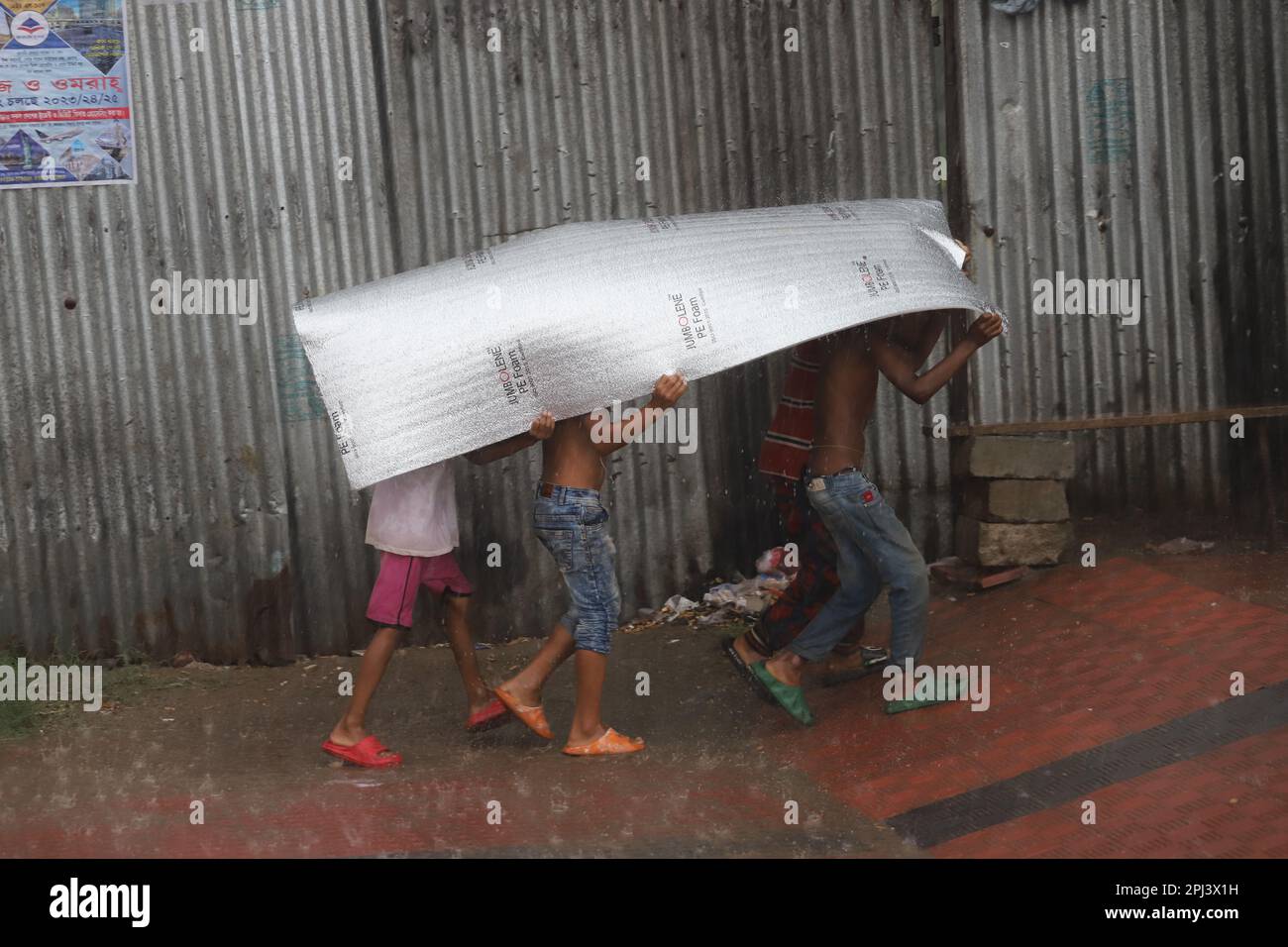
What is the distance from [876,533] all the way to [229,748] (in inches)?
106

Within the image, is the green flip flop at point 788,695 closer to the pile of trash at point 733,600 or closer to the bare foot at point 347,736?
the pile of trash at point 733,600

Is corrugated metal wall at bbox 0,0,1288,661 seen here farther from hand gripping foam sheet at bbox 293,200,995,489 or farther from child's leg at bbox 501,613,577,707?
hand gripping foam sheet at bbox 293,200,995,489

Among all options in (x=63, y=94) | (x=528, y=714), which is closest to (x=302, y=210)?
(x=63, y=94)

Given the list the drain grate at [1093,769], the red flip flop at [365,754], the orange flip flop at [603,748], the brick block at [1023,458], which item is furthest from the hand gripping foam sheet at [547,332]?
the brick block at [1023,458]

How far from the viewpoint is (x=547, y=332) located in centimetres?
475

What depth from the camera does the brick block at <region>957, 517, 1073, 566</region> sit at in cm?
645

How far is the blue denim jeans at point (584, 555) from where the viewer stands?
5141 mm

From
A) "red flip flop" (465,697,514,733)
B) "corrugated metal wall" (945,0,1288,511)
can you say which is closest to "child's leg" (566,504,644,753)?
"red flip flop" (465,697,514,733)

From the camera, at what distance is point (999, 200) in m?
6.66

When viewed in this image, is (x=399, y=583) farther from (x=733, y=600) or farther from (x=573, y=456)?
(x=733, y=600)

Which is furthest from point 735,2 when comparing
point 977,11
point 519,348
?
point 519,348

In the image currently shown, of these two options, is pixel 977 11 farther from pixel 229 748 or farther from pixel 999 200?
pixel 229 748

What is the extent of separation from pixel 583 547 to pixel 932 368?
4.74 feet

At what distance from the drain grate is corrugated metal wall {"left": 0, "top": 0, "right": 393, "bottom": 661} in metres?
3.21
